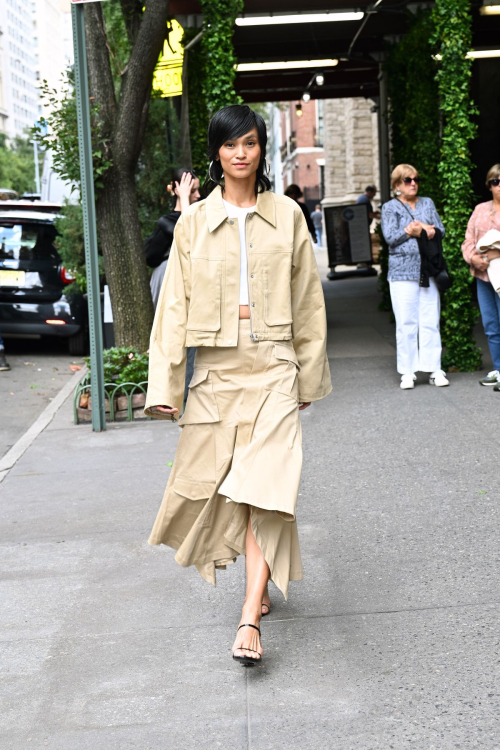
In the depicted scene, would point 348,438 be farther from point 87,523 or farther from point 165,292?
point 165,292

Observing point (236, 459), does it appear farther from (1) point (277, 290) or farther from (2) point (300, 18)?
(2) point (300, 18)

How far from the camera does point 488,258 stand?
351 inches

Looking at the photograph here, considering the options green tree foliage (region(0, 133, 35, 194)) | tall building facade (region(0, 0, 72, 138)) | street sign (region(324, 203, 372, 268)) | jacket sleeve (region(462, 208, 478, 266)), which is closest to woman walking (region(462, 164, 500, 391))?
jacket sleeve (region(462, 208, 478, 266))

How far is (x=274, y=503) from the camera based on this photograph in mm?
3748

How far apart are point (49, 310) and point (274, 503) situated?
999 centimetres

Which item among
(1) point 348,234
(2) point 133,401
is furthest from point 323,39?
(1) point 348,234

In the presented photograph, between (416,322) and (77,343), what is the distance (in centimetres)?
606

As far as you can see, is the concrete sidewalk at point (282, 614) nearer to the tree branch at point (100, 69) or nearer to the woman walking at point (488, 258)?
the woman walking at point (488, 258)

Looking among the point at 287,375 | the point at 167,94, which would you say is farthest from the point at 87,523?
the point at 167,94

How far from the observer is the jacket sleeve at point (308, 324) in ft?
13.4

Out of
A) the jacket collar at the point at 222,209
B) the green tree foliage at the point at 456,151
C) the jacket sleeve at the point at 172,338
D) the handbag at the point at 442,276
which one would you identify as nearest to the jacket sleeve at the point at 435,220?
the handbag at the point at 442,276

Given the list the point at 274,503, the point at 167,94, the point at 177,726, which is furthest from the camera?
the point at 167,94

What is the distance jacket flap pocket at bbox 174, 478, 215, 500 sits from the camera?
4.00 meters

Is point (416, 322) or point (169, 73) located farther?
point (169, 73)
